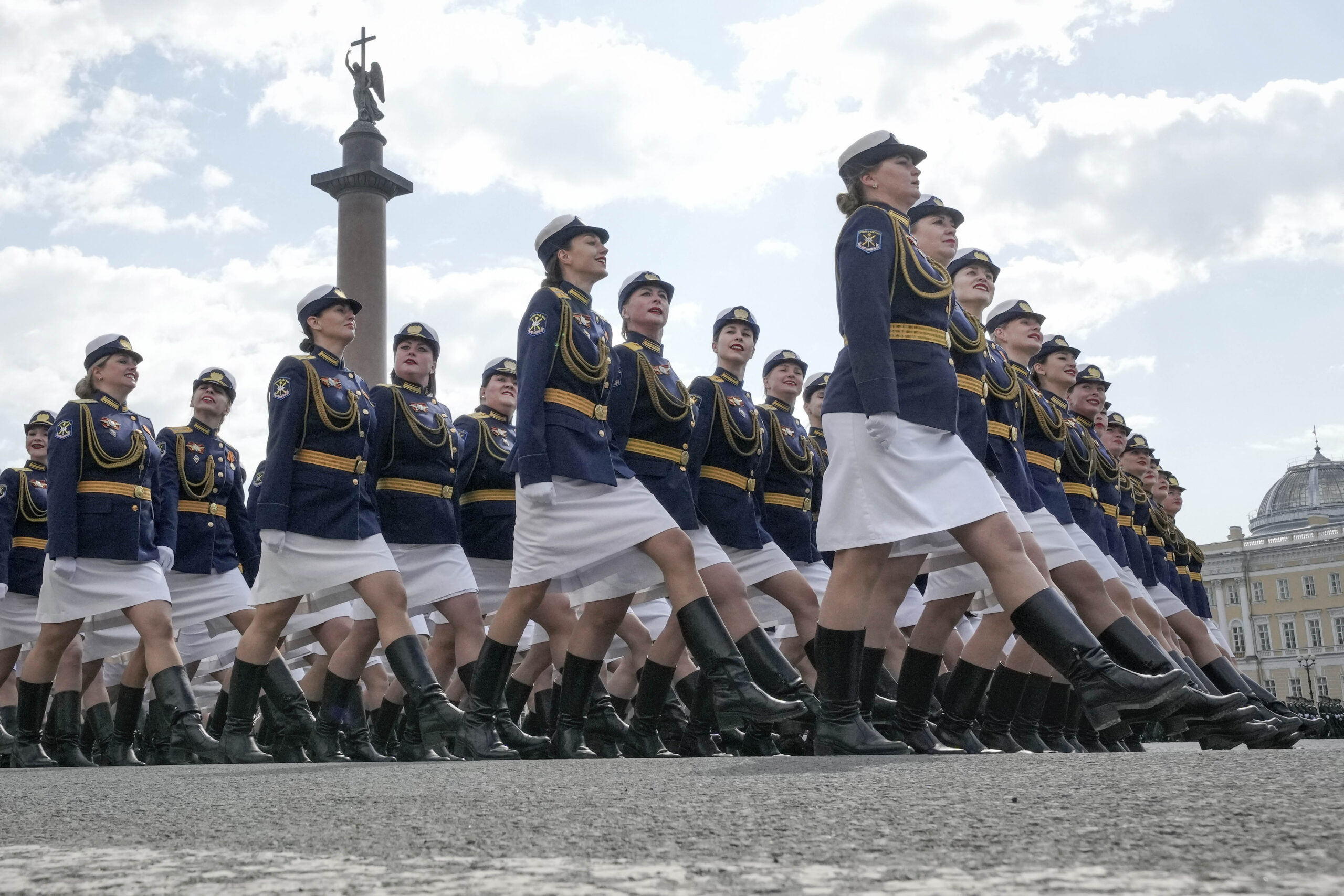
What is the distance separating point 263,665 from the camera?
632cm

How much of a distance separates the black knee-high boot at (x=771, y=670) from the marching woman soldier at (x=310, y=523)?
1.38 metres

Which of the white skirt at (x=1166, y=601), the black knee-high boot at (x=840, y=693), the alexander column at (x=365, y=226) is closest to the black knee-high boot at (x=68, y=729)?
the black knee-high boot at (x=840, y=693)

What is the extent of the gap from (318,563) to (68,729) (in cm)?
253

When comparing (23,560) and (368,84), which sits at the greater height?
(368,84)

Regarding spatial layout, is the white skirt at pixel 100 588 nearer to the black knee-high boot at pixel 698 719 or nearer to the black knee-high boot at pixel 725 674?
the black knee-high boot at pixel 698 719

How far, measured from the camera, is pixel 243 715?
6.31 meters

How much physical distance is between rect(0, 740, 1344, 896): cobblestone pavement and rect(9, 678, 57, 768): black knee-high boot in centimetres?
434

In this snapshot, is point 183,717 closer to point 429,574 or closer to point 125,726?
point 429,574

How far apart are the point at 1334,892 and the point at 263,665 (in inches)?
215

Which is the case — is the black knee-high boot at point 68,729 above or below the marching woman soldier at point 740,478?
below

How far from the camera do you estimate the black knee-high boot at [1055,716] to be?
276 inches

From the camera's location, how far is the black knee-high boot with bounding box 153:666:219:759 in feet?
21.6

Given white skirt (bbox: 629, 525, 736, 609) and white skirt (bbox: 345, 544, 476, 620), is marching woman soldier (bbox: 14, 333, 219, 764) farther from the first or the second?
white skirt (bbox: 629, 525, 736, 609)

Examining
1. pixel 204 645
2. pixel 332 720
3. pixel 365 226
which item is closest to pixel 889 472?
pixel 332 720
